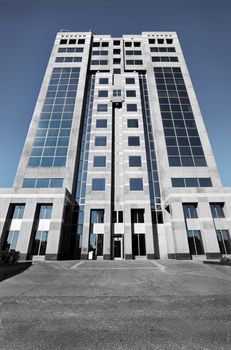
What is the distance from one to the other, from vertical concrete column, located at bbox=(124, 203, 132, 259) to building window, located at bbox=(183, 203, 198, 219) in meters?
9.21

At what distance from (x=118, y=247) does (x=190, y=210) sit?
13362 millimetres

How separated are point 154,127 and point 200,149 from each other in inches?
421

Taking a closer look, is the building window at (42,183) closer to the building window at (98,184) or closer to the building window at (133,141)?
the building window at (98,184)

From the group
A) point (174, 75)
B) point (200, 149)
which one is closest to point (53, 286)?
point (200, 149)

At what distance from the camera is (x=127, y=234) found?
2919 centimetres

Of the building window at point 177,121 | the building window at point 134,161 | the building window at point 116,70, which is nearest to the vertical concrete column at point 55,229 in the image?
the building window at point 134,161

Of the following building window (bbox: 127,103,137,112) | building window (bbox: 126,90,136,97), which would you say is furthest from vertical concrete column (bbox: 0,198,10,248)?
building window (bbox: 126,90,136,97)

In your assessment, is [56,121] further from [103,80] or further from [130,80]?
[130,80]

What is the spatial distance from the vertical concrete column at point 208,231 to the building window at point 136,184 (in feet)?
33.8

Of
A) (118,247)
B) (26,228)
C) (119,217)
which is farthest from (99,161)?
(26,228)

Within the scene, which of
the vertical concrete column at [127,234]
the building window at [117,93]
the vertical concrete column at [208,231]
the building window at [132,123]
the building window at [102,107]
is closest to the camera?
the vertical concrete column at [208,231]

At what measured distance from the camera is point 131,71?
5172 cm

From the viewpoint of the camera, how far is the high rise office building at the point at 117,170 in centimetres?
2767

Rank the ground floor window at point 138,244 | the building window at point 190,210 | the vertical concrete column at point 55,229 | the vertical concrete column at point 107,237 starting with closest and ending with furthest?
the vertical concrete column at point 55,229, the vertical concrete column at point 107,237, the ground floor window at point 138,244, the building window at point 190,210
